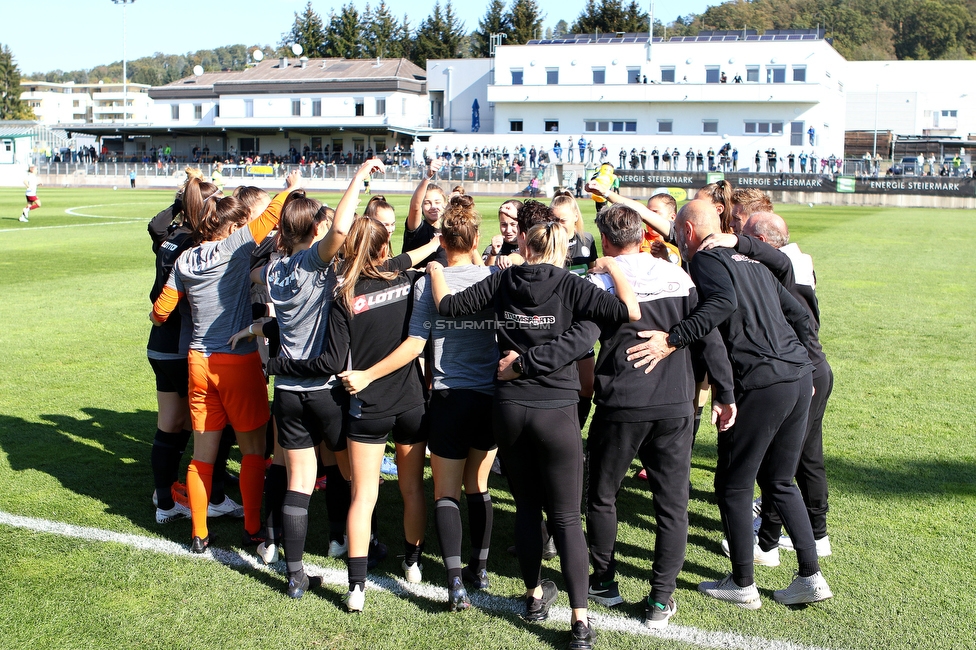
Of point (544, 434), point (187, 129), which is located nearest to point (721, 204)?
point (544, 434)

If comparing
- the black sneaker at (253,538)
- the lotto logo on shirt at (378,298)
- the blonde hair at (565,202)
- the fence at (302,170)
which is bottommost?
the black sneaker at (253,538)

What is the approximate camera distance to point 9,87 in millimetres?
111812

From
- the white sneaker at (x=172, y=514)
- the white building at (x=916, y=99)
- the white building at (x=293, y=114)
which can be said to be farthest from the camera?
the white building at (x=916, y=99)

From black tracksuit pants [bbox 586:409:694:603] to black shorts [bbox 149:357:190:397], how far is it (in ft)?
8.58

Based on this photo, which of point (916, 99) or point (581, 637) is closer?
point (581, 637)

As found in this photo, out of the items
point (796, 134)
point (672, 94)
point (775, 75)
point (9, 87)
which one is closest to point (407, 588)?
point (672, 94)

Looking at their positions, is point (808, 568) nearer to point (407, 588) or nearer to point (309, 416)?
point (407, 588)

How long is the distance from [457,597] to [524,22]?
89.9 metres

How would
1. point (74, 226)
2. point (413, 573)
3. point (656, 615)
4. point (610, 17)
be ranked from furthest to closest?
point (610, 17)
point (74, 226)
point (413, 573)
point (656, 615)

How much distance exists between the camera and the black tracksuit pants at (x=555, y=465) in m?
3.82

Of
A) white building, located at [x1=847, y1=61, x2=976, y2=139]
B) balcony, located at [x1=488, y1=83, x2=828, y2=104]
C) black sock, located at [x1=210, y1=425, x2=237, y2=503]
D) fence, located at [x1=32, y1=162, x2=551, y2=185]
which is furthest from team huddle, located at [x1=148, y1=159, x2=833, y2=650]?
white building, located at [x1=847, y1=61, x2=976, y2=139]

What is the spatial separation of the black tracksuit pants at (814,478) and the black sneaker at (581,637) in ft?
4.75

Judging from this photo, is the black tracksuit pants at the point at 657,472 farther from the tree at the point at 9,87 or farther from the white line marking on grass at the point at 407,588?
the tree at the point at 9,87

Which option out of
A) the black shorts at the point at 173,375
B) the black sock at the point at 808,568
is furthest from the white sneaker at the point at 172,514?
the black sock at the point at 808,568
